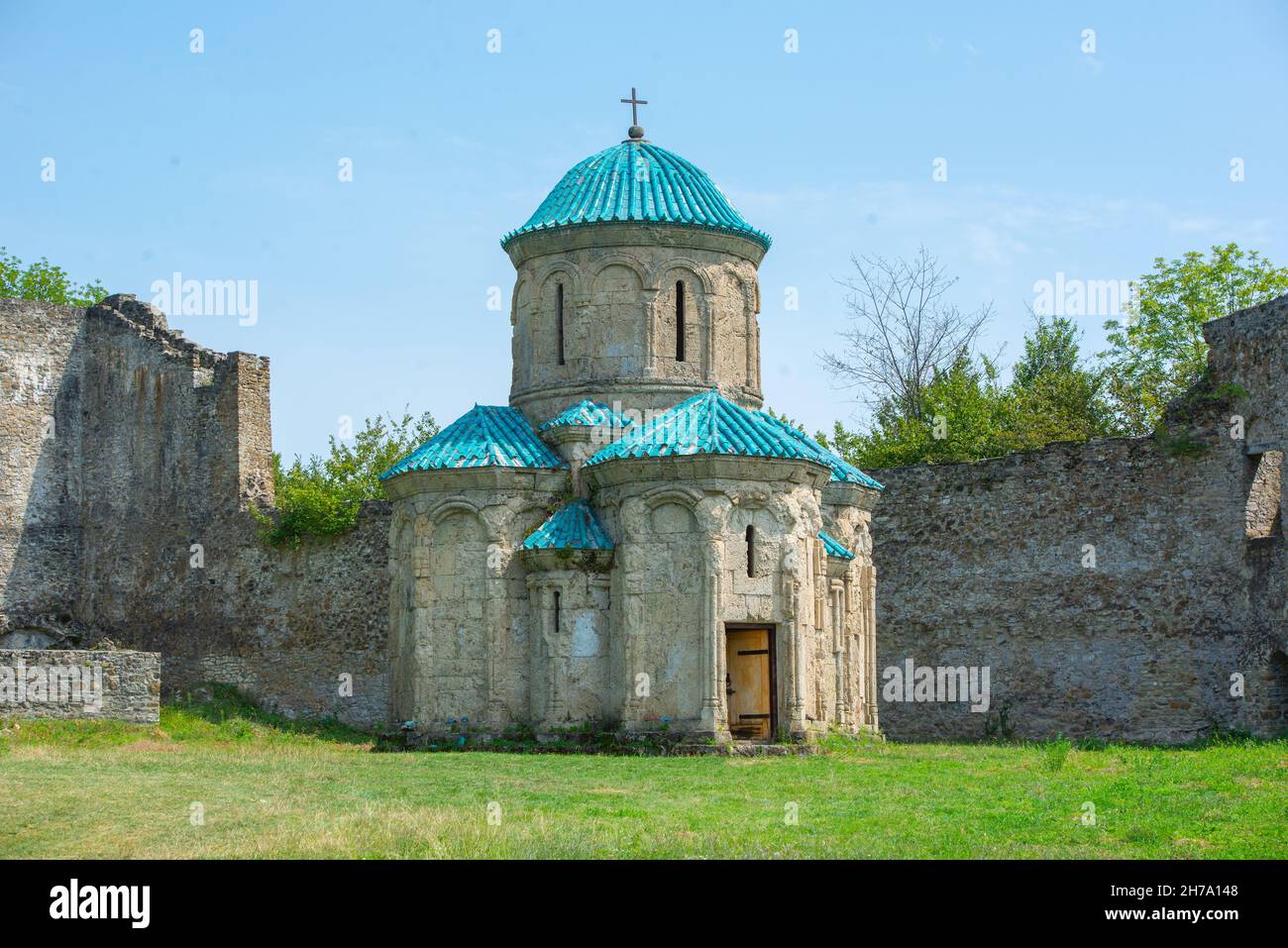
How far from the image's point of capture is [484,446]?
86.5 ft

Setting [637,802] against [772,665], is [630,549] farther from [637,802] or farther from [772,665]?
[637,802]

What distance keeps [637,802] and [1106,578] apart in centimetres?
1368

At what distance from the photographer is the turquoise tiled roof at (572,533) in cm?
2528

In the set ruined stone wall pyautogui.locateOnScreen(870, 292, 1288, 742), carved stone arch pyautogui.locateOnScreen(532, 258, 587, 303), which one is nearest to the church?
carved stone arch pyautogui.locateOnScreen(532, 258, 587, 303)

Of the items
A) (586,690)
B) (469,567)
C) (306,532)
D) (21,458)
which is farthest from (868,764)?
(21,458)

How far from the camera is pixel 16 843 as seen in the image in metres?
15.2

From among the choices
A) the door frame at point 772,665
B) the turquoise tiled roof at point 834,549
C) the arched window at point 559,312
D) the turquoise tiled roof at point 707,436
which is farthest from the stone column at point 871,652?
the arched window at point 559,312

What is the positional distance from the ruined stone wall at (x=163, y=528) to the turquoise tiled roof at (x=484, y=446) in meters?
6.29

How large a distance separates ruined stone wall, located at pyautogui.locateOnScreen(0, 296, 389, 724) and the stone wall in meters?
6.62

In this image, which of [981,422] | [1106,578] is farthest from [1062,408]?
[1106,578]

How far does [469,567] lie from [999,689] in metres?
9.92

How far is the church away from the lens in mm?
24500

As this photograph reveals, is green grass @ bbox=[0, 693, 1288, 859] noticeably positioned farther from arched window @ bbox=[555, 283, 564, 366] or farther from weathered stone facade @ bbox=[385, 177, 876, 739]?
arched window @ bbox=[555, 283, 564, 366]
